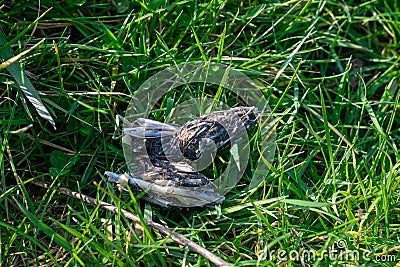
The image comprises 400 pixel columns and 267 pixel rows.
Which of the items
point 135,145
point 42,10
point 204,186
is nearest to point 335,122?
point 204,186

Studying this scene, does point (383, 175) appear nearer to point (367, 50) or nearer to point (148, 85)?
point (367, 50)
